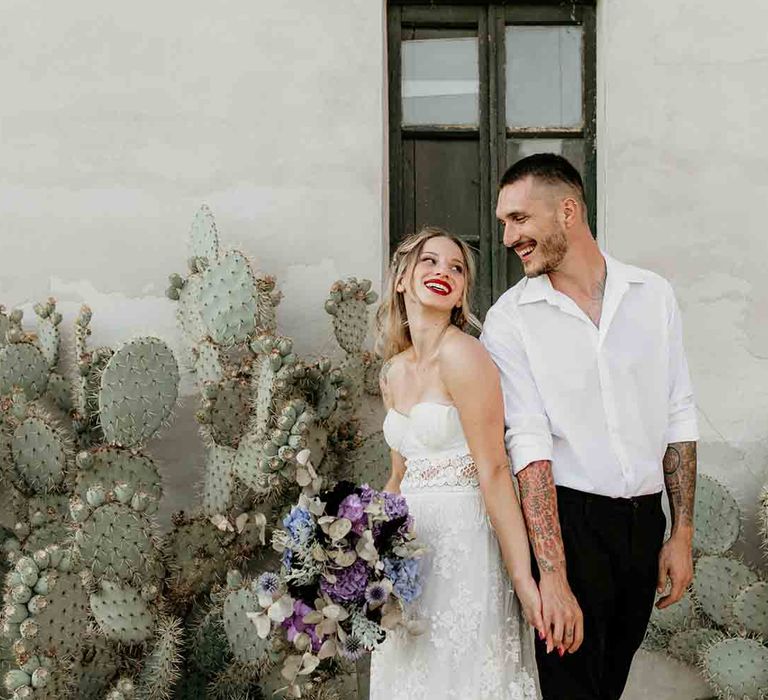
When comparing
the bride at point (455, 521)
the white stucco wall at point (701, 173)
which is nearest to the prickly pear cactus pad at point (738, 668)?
the white stucco wall at point (701, 173)

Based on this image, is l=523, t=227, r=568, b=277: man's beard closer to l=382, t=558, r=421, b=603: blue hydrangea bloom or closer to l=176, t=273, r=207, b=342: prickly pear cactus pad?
l=382, t=558, r=421, b=603: blue hydrangea bloom

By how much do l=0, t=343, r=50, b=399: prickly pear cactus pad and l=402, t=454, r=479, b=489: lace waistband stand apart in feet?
6.35

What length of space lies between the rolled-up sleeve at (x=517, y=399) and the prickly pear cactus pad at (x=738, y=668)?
1.71 meters

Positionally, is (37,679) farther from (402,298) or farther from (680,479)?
(680,479)

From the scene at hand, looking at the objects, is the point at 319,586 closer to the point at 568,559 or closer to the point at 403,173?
the point at 568,559

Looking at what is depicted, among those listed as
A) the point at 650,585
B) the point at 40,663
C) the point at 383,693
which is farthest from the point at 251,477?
the point at 650,585

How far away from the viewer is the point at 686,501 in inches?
127

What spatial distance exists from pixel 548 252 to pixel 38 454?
207 cm

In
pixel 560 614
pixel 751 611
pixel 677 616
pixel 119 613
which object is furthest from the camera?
pixel 677 616

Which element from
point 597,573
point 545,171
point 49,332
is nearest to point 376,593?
point 597,573

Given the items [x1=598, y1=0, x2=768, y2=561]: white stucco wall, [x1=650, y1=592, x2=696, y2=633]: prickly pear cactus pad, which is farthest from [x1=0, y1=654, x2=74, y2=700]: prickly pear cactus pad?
[x1=598, y1=0, x2=768, y2=561]: white stucco wall

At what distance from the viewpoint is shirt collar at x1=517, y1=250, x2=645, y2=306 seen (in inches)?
124

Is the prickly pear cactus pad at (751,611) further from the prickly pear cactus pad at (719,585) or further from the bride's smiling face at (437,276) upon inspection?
the bride's smiling face at (437,276)

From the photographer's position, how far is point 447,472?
10.1ft
